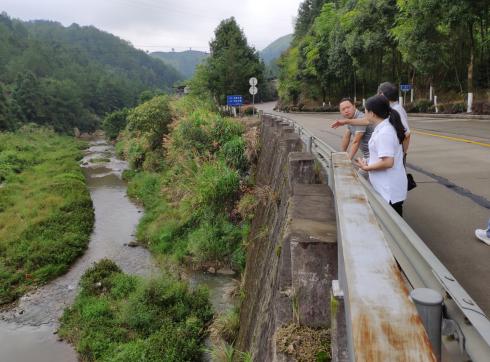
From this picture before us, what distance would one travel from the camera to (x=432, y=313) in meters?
1.49

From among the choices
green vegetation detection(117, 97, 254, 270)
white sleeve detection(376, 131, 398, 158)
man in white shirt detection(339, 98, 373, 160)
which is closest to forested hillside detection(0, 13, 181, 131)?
green vegetation detection(117, 97, 254, 270)

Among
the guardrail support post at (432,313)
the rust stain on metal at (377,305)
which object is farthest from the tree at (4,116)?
the guardrail support post at (432,313)

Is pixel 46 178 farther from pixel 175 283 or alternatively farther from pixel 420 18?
pixel 420 18

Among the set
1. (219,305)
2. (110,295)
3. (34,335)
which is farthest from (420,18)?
(34,335)

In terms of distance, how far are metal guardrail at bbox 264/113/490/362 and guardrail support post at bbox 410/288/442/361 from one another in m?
0.12

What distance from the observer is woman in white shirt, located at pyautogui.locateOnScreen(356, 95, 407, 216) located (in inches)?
158

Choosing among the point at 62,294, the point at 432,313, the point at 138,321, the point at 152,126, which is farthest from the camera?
the point at 152,126

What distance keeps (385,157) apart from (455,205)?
296cm

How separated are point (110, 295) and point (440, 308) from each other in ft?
44.6

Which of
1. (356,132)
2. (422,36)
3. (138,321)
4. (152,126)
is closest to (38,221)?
(152,126)

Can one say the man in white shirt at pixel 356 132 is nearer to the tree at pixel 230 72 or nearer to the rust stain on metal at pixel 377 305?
the rust stain on metal at pixel 377 305

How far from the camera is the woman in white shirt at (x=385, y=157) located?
400 cm

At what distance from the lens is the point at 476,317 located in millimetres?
1565

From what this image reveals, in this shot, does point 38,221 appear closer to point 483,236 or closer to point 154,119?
point 154,119
